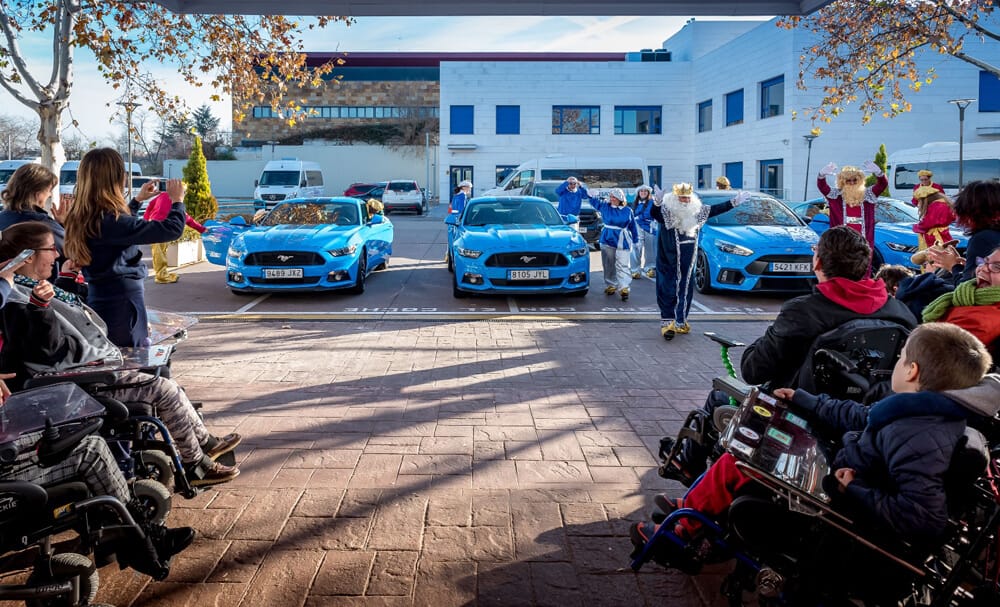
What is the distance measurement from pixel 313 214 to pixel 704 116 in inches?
1225

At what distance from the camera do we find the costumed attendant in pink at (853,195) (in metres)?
8.35

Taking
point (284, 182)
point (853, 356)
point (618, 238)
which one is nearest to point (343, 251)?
point (618, 238)

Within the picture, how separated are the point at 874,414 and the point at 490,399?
361cm

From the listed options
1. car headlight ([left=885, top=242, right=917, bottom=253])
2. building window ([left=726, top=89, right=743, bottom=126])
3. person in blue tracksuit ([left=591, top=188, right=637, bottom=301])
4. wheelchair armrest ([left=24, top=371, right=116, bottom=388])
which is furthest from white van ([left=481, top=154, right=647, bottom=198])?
wheelchair armrest ([left=24, top=371, right=116, bottom=388])

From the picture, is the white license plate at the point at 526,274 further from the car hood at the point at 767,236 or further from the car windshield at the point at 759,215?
the car windshield at the point at 759,215

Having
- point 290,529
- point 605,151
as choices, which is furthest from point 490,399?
point 605,151

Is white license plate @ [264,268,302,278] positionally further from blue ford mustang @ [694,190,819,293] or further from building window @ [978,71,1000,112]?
building window @ [978,71,1000,112]

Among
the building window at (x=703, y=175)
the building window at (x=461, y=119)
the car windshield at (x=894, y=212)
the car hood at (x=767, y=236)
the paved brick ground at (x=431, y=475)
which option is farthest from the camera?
the building window at (x=461, y=119)

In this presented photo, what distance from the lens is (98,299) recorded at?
4.22 metres

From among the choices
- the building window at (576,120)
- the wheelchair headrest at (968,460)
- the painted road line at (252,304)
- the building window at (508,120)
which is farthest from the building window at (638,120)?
the wheelchair headrest at (968,460)

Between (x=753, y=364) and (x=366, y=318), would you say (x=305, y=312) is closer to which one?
(x=366, y=318)

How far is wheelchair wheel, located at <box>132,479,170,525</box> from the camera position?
125 inches

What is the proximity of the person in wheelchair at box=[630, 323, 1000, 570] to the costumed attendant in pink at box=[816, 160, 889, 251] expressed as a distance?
6.45 meters

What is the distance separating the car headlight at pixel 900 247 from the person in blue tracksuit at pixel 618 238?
433 cm
